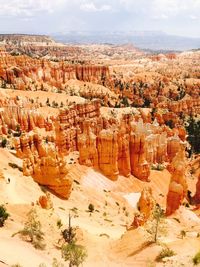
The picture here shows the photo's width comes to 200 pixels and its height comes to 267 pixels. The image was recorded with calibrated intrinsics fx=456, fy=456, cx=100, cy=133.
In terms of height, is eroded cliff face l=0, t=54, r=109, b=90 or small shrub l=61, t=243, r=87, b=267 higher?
small shrub l=61, t=243, r=87, b=267

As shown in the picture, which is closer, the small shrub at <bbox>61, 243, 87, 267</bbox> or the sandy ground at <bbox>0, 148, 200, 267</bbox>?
the small shrub at <bbox>61, 243, 87, 267</bbox>

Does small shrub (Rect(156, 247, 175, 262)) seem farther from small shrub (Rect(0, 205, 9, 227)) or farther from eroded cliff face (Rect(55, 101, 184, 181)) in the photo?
eroded cliff face (Rect(55, 101, 184, 181))

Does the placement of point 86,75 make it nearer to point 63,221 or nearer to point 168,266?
point 63,221

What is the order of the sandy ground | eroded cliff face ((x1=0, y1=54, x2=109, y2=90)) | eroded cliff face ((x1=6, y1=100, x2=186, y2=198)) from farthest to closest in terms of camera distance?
eroded cliff face ((x1=0, y1=54, x2=109, y2=90)), eroded cliff face ((x1=6, y1=100, x2=186, y2=198)), the sandy ground

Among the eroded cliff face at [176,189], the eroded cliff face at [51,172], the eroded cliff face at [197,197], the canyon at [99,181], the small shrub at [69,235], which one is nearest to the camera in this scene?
the small shrub at [69,235]

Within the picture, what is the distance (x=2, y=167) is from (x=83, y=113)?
2433cm

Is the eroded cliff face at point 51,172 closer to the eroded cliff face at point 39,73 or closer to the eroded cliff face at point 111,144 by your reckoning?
the eroded cliff face at point 111,144

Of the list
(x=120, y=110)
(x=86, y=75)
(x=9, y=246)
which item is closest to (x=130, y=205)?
(x=9, y=246)

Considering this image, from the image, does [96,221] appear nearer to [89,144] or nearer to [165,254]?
[165,254]

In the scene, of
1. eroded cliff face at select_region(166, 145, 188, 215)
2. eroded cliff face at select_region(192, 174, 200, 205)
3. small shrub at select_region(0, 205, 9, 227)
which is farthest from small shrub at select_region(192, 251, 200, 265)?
eroded cliff face at select_region(192, 174, 200, 205)

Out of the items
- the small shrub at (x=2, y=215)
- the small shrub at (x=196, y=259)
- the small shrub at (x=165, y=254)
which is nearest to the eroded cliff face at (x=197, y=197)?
the small shrub at (x=165, y=254)

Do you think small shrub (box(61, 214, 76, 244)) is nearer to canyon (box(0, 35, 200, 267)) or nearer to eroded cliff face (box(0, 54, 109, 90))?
canyon (box(0, 35, 200, 267))

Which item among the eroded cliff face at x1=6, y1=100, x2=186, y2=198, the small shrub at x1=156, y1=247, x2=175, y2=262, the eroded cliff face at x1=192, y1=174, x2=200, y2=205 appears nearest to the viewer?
the small shrub at x1=156, y1=247, x2=175, y2=262

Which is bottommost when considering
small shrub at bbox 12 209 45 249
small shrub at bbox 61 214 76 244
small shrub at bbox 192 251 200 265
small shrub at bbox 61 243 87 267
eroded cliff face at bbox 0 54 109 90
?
eroded cliff face at bbox 0 54 109 90
